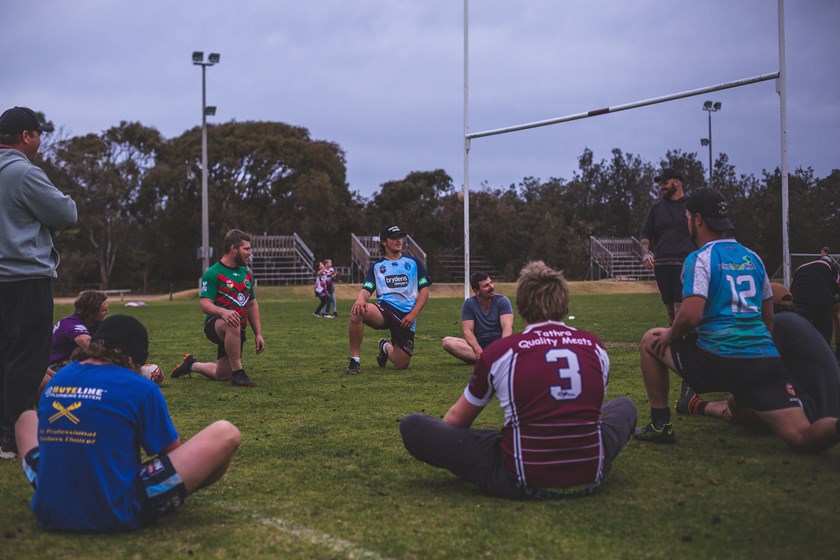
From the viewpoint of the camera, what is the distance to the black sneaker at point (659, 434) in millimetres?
5387

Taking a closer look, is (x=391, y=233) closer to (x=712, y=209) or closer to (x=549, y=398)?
(x=712, y=209)

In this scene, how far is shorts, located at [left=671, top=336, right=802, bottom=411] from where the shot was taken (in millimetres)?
4797

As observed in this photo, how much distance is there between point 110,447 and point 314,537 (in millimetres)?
959

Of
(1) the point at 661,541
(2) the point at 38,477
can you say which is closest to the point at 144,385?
(2) the point at 38,477

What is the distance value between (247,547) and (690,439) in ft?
10.7

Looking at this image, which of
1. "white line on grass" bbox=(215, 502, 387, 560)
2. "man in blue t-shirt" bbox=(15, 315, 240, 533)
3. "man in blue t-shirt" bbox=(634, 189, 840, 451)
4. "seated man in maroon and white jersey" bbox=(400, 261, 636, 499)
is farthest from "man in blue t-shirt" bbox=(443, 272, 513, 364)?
"man in blue t-shirt" bbox=(15, 315, 240, 533)

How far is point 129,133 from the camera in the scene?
56688mm

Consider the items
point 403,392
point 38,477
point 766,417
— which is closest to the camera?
Answer: point 38,477

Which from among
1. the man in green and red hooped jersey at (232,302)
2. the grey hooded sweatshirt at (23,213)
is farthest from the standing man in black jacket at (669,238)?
the grey hooded sweatshirt at (23,213)

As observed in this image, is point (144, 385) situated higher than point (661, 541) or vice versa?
point (144, 385)

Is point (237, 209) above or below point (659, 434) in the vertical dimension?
above

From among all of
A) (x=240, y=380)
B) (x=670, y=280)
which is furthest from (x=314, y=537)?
(x=670, y=280)

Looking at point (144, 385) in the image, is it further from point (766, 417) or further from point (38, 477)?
point (766, 417)

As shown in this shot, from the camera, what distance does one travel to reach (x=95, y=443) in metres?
3.53
